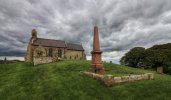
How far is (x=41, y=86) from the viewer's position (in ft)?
75.4

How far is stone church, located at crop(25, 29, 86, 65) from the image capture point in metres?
59.8

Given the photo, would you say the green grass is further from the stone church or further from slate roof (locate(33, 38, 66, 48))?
slate roof (locate(33, 38, 66, 48))

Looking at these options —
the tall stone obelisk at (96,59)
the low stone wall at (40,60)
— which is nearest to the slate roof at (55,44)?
the low stone wall at (40,60)

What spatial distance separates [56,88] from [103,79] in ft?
21.5

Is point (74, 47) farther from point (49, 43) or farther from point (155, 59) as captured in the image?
point (155, 59)

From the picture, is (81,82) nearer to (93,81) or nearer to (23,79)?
Result: (93,81)

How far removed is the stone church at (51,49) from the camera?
196 ft

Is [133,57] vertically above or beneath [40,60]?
above

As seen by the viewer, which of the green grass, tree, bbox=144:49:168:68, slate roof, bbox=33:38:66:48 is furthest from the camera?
→ slate roof, bbox=33:38:66:48

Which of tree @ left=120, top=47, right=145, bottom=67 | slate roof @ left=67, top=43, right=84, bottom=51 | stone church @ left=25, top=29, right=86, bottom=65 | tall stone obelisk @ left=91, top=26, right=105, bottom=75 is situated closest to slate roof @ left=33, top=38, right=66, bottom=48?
stone church @ left=25, top=29, right=86, bottom=65

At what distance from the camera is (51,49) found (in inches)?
2675

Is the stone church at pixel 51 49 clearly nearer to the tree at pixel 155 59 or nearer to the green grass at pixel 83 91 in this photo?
the tree at pixel 155 59

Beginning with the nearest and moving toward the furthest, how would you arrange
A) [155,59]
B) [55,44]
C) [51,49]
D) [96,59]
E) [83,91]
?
[83,91] < [96,59] < [155,59] < [51,49] < [55,44]

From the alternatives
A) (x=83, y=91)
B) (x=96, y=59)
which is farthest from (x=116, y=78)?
(x=96, y=59)
